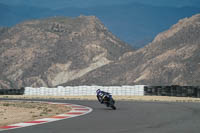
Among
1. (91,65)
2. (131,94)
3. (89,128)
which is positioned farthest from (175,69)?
(89,128)

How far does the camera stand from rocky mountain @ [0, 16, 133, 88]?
116 metres

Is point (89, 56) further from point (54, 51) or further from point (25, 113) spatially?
point (25, 113)

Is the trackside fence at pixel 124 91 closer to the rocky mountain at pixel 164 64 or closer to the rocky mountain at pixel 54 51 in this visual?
the rocky mountain at pixel 164 64

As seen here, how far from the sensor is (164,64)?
9500cm

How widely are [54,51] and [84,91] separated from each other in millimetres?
81636

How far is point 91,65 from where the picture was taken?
11625cm

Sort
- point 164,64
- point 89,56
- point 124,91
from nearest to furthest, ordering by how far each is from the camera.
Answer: point 124,91, point 164,64, point 89,56

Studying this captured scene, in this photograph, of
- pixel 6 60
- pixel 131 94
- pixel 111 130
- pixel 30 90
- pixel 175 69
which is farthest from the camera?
pixel 6 60

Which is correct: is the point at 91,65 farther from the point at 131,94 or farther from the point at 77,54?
the point at 131,94

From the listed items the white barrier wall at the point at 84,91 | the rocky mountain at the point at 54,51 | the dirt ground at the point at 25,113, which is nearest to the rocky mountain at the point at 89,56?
the rocky mountain at the point at 54,51

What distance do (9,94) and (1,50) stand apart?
8149cm

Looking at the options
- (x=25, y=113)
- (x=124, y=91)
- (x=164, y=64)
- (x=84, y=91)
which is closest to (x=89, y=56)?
(x=164, y=64)

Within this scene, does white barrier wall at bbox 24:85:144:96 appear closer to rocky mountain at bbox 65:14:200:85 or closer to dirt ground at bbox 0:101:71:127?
dirt ground at bbox 0:101:71:127

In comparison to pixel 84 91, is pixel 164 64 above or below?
above
